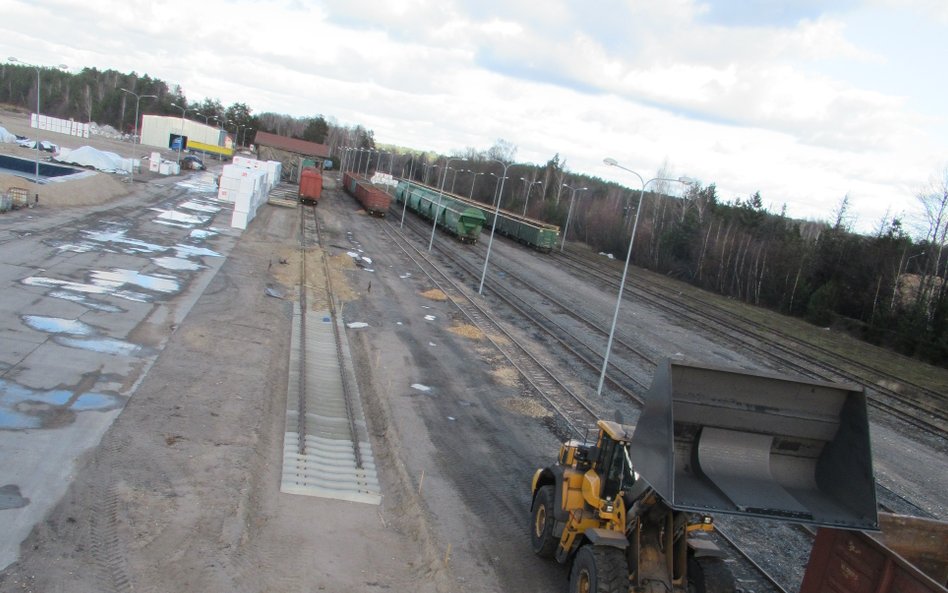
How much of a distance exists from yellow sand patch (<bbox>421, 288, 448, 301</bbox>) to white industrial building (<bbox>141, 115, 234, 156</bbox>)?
3886 inches

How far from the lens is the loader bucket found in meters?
7.34

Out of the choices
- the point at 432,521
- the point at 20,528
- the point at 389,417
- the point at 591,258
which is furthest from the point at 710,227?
the point at 20,528

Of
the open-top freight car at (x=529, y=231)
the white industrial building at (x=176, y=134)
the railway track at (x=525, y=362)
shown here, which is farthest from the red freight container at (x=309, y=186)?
the white industrial building at (x=176, y=134)

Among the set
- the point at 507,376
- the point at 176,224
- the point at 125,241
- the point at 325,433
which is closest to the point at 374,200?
the point at 176,224

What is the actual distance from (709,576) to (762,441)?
1741 millimetres

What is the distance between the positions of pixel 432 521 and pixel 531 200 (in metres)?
90.2

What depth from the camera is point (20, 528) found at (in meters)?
8.80

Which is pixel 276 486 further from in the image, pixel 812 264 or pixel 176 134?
pixel 176 134

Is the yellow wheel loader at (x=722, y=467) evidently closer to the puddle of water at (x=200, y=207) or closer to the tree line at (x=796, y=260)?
the tree line at (x=796, y=260)

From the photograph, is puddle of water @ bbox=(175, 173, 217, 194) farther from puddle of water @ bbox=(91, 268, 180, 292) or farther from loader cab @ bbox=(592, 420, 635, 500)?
loader cab @ bbox=(592, 420, 635, 500)

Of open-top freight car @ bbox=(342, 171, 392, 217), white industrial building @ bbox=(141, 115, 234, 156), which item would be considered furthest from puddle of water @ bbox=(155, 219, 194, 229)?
white industrial building @ bbox=(141, 115, 234, 156)

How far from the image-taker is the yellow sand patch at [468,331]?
79.2ft

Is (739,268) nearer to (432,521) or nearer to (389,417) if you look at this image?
(389,417)

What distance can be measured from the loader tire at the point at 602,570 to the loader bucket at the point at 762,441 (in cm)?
109
